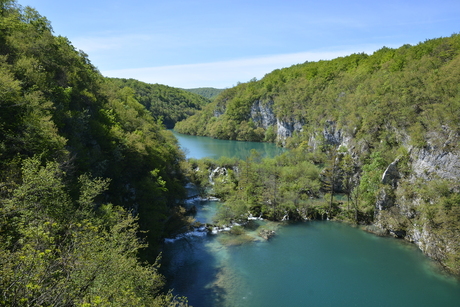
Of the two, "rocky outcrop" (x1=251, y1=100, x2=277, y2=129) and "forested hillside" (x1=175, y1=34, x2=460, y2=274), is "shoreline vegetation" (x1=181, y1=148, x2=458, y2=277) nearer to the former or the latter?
"forested hillside" (x1=175, y1=34, x2=460, y2=274)

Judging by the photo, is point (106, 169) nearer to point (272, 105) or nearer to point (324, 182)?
point (324, 182)

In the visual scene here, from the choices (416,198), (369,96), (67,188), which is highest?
(369,96)

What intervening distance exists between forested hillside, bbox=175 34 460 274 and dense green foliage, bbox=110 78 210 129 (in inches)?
4321

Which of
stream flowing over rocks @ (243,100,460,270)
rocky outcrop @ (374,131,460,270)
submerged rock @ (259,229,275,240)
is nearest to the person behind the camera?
rocky outcrop @ (374,131,460,270)

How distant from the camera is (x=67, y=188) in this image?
16.8 metres

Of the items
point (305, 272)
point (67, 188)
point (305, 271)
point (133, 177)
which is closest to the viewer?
point (67, 188)

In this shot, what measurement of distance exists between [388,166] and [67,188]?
34.3 m

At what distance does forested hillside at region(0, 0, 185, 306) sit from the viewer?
7773 millimetres

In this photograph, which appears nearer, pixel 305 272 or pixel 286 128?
pixel 305 272

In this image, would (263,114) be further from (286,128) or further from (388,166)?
(388,166)

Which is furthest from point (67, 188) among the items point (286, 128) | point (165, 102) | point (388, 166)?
point (165, 102)

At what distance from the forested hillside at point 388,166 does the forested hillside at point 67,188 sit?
12804 mm

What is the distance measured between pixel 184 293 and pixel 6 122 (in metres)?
16.4

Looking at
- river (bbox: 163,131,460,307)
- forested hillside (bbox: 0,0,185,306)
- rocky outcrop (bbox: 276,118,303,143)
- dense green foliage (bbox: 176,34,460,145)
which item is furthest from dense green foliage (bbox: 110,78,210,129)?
river (bbox: 163,131,460,307)
